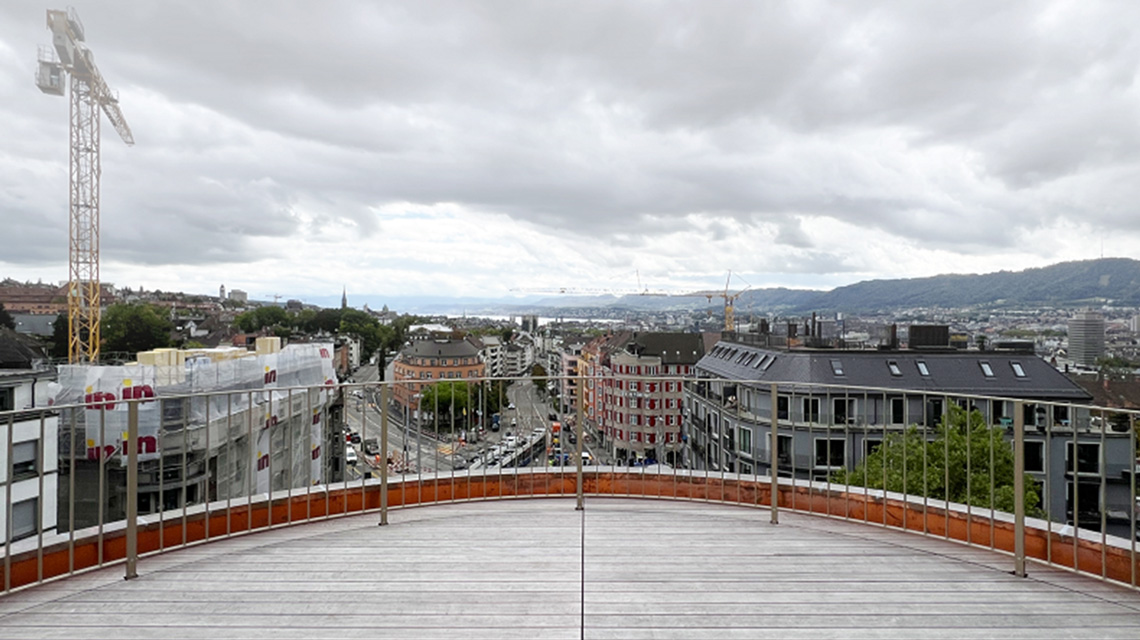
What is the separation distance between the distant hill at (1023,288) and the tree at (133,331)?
481ft

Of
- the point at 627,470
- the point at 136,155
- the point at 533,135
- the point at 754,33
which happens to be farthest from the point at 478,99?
the point at 136,155

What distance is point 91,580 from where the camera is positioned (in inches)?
144

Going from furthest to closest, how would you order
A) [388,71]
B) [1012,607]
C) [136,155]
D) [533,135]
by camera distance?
[136,155] → [533,135] → [388,71] → [1012,607]

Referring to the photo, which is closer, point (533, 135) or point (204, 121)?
point (533, 135)

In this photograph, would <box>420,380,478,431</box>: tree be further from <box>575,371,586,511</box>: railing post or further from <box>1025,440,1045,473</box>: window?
<box>1025,440,1045,473</box>: window

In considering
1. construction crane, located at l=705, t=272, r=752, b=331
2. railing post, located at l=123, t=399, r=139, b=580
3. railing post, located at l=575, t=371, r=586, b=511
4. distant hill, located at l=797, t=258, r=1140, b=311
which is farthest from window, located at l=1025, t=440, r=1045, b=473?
distant hill, located at l=797, t=258, r=1140, b=311

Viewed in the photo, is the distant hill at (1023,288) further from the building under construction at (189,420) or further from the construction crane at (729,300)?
the building under construction at (189,420)

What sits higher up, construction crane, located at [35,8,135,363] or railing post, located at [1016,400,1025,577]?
construction crane, located at [35,8,135,363]

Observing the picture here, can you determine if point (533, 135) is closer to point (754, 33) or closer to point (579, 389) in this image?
point (754, 33)

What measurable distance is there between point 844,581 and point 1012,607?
0.82 metres

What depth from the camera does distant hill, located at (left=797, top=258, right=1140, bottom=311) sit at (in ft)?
446

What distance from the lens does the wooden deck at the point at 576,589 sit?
310cm

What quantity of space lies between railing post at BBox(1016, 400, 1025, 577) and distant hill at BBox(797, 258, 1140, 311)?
156266 millimetres

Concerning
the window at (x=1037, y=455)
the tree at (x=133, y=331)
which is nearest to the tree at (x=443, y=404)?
the window at (x=1037, y=455)
